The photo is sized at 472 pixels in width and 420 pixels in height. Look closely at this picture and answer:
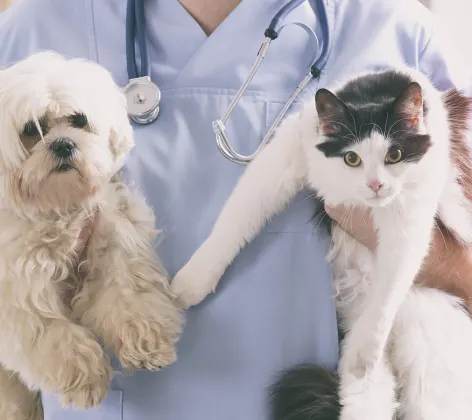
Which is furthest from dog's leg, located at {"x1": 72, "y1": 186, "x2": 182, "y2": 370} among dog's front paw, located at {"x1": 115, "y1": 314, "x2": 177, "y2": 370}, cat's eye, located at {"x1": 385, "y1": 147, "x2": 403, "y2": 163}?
cat's eye, located at {"x1": 385, "y1": 147, "x2": 403, "y2": 163}

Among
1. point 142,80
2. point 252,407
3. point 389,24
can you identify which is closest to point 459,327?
point 252,407

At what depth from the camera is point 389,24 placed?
982mm

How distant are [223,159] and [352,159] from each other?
23 cm

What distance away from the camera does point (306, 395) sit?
800 millimetres

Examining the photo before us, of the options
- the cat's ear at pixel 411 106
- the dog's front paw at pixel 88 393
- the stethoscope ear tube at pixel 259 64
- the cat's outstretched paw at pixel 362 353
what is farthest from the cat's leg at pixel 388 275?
the dog's front paw at pixel 88 393

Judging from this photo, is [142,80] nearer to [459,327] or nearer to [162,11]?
[162,11]

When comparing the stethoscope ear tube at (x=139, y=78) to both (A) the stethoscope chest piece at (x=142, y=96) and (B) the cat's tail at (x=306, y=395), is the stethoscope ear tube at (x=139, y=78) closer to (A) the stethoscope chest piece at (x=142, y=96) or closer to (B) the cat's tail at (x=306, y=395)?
(A) the stethoscope chest piece at (x=142, y=96)

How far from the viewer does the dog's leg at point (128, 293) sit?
33.9 inches

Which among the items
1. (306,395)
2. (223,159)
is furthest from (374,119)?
(306,395)

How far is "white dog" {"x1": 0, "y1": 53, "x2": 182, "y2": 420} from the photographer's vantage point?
828 mm

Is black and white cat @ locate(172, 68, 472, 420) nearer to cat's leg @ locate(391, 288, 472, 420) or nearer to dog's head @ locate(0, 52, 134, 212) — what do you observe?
cat's leg @ locate(391, 288, 472, 420)

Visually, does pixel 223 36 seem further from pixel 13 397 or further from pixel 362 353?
pixel 13 397

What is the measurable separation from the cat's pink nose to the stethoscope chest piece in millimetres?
362

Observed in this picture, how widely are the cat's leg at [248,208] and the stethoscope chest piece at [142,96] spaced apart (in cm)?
19
